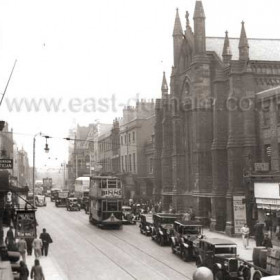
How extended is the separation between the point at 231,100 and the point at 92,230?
15.4 m

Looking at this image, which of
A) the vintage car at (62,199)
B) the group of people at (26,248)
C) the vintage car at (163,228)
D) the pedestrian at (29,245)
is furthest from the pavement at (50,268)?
the vintage car at (62,199)

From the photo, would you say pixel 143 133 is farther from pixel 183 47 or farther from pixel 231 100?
pixel 231 100

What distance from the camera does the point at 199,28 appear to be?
151ft

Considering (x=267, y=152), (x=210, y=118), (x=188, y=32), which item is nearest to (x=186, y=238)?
(x=267, y=152)

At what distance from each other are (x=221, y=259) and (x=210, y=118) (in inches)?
992

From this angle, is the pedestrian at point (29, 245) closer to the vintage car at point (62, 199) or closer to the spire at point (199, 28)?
the spire at point (199, 28)

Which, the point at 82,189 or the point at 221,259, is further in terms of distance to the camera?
the point at 82,189

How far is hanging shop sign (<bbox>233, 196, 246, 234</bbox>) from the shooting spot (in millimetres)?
37406

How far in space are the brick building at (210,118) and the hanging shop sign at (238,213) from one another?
69 cm

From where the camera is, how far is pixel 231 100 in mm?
39938

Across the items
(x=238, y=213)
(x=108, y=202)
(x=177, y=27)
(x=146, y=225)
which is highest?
(x=177, y=27)

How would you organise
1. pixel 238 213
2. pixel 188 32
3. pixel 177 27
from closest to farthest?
pixel 238 213, pixel 188 32, pixel 177 27

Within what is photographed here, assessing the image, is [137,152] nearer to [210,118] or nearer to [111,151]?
[111,151]

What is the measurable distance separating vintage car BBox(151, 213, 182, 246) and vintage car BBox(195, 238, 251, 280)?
27.6ft
